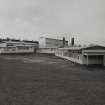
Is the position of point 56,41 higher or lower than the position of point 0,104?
higher

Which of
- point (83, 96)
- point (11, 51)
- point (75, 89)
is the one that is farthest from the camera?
point (11, 51)

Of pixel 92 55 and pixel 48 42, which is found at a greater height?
pixel 48 42

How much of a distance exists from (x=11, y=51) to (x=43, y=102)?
52.0 metres

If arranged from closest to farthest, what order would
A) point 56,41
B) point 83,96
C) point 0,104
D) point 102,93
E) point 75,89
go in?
point 0,104, point 83,96, point 102,93, point 75,89, point 56,41

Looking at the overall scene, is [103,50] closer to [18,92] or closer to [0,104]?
[18,92]

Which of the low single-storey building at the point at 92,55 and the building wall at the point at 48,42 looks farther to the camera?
the building wall at the point at 48,42

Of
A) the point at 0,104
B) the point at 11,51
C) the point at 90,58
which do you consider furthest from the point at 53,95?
the point at 11,51

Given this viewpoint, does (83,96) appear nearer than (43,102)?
No

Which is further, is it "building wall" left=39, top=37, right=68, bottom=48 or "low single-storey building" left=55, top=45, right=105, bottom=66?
"building wall" left=39, top=37, right=68, bottom=48

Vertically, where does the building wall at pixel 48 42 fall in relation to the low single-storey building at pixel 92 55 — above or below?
above

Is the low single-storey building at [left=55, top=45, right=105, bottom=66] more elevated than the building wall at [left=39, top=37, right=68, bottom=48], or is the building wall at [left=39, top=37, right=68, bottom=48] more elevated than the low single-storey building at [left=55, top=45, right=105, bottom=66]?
the building wall at [left=39, top=37, right=68, bottom=48]

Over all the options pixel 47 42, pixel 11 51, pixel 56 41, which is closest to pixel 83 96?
pixel 11 51

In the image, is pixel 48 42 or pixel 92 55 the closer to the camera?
pixel 92 55

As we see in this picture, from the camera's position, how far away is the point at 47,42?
8638 centimetres
